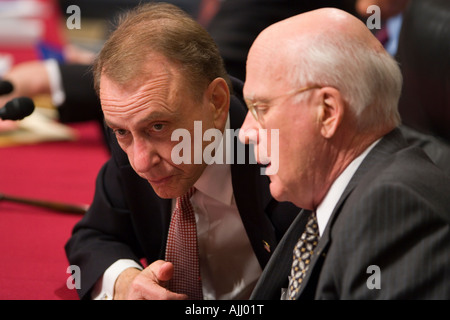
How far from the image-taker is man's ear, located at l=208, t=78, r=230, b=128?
1.37 meters

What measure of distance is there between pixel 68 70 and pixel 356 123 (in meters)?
1.81

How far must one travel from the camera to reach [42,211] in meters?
2.16

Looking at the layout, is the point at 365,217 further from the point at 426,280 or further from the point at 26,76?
the point at 26,76

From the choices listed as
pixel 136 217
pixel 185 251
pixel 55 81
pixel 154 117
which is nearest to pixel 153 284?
pixel 185 251

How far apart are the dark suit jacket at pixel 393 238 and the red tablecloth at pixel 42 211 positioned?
2.64 ft

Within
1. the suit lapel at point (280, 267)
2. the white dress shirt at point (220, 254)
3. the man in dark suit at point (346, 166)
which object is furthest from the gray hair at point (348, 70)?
the white dress shirt at point (220, 254)

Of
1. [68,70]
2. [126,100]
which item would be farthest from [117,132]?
[68,70]

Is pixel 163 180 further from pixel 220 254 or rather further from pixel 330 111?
pixel 330 111

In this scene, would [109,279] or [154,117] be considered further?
[109,279]

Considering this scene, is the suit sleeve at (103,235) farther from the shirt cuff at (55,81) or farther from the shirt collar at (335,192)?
the shirt cuff at (55,81)

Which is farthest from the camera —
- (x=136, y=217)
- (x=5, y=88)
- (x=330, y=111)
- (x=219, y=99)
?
(x=5, y=88)

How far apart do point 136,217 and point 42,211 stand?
2.16 ft

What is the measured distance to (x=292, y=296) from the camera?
1140mm
